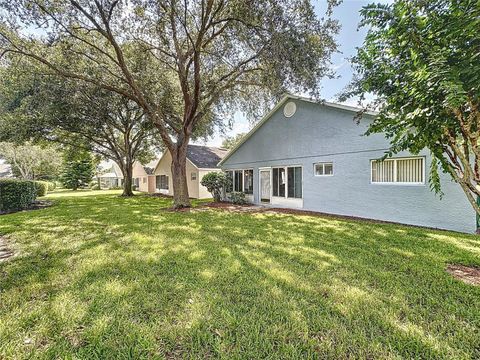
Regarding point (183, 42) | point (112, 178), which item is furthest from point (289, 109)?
point (112, 178)

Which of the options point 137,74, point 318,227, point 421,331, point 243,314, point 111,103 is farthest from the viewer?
point 111,103

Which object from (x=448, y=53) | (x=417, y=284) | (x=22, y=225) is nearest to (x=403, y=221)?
(x=417, y=284)

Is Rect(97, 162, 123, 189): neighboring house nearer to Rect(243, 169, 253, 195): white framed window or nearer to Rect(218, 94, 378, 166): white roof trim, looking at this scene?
Rect(218, 94, 378, 166): white roof trim

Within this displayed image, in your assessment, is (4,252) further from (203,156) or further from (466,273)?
(203,156)

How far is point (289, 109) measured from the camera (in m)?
12.4

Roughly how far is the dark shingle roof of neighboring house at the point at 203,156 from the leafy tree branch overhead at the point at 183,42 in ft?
22.4

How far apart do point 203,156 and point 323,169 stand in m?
12.8

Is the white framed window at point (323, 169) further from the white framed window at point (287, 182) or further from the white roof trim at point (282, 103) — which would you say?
the white roof trim at point (282, 103)

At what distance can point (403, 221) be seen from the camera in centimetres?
833

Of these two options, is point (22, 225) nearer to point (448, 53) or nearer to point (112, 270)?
point (112, 270)

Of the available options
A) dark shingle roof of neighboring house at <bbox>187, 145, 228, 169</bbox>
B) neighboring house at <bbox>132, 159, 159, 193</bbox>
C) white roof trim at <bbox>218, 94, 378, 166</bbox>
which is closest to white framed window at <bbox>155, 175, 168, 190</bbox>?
neighboring house at <bbox>132, 159, 159, 193</bbox>

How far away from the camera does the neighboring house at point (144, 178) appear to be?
28.5 metres

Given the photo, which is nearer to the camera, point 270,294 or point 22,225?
point 270,294

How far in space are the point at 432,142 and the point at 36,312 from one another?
6.29 meters
